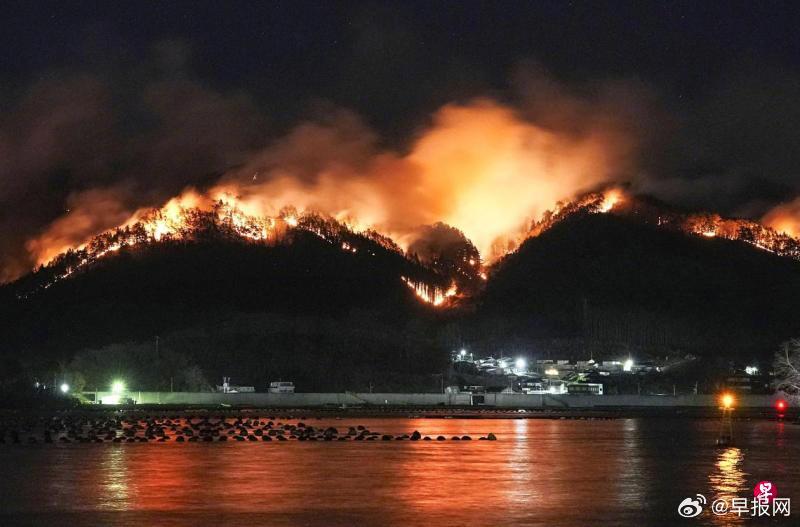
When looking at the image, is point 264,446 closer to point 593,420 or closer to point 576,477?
point 576,477

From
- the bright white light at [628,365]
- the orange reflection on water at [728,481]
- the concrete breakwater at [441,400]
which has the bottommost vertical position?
the orange reflection on water at [728,481]

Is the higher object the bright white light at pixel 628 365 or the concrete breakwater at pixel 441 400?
the bright white light at pixel 628 365

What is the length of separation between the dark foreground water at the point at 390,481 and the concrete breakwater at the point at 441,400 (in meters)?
63.0

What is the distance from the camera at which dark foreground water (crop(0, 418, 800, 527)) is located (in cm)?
2991

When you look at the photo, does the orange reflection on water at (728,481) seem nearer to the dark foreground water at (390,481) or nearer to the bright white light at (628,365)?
the dark foreground water at (390,481)

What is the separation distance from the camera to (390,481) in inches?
1518

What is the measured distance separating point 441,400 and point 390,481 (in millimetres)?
94177

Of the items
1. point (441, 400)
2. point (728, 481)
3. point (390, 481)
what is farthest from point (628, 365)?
point (390, 481)

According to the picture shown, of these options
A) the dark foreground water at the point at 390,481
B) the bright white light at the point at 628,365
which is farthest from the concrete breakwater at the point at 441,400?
the dark foreground water at the point at 390,481

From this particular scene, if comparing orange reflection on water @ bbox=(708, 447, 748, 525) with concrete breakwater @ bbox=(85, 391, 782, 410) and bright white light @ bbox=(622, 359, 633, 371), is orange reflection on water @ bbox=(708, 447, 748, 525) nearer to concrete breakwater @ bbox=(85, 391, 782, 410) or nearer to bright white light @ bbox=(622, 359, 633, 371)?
concrete breakwater @ bbox=(85, 391, 782, 410)

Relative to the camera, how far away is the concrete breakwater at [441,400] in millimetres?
125188

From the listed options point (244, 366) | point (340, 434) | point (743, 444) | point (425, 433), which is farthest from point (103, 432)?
point (244, 366)

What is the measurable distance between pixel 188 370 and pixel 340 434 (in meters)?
79.9

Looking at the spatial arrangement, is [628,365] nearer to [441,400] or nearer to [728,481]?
[441,400]
